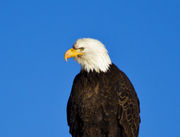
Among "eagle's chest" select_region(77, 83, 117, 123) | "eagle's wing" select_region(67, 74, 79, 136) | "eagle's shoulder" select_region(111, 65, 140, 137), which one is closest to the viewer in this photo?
"eagle's chest" select_region(77, 83, 117, 123)

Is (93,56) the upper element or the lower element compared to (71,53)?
lower

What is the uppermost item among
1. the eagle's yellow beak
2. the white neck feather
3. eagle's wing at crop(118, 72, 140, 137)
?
the eagle's yellow beak

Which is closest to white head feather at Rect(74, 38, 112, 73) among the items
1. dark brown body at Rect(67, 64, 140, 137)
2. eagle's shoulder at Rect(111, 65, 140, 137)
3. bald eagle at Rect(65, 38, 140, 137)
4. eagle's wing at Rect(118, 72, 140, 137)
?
bald eagle at Rect(65, 38, 140, 137)

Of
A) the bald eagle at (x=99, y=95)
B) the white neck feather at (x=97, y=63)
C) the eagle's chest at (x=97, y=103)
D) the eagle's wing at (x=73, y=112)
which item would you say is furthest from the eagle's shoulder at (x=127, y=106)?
the eagle's wing at (x=73, y=112)

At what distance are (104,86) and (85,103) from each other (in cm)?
51

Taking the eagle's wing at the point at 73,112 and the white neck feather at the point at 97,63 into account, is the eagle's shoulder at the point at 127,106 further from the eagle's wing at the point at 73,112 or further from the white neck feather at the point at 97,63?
the eagle's wing at the point at 73,112

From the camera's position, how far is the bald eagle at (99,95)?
5180 mm

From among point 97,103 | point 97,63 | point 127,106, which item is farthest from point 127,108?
point 97,63

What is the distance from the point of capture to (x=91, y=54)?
5223mm

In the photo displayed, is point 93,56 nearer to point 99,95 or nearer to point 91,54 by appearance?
point 91,54

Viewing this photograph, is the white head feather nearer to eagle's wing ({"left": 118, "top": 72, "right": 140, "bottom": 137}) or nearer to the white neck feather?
the white neck feather

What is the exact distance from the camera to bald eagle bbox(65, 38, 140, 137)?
5.18 metres

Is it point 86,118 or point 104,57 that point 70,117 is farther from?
point 104,57

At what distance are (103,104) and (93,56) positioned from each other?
97 cm
